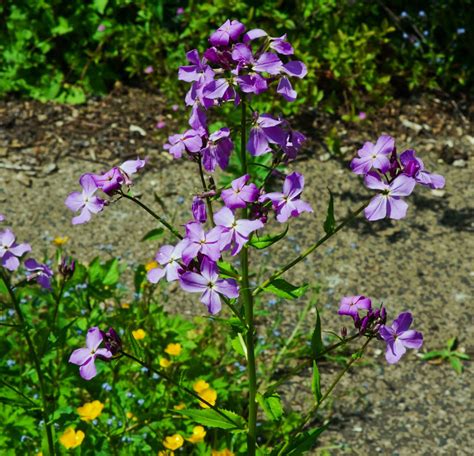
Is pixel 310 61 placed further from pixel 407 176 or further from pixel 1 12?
pixel 407 176

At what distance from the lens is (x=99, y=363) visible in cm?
271

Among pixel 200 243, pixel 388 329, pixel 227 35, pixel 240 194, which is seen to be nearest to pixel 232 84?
pixel 227 35

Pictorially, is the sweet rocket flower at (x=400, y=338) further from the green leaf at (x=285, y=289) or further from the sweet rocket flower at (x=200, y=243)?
the sweet rocket flower at (x=200, y=243)

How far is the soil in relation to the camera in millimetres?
3225

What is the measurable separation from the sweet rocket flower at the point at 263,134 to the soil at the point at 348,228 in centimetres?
159

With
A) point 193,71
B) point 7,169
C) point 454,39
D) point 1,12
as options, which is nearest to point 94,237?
point 7,169

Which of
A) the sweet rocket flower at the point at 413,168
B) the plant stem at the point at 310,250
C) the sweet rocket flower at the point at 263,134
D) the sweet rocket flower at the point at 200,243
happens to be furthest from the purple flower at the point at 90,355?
the sweet rocket flower at the point at 413,168

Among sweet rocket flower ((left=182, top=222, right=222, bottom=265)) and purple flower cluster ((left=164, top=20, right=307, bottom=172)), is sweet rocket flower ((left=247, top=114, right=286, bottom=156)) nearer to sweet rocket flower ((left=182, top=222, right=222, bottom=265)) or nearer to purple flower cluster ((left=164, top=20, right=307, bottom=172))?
purple flower cluster ((left=164, top=20, right=307, bottom=172))

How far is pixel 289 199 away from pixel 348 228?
2.40 meters

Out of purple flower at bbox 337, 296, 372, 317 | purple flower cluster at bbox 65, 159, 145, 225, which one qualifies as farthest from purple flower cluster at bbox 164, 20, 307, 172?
purple flower at bbox 337, 296, 372, 317

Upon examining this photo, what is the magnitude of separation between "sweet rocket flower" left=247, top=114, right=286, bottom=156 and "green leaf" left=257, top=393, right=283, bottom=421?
2.28 ft

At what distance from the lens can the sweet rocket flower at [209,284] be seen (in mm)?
1783

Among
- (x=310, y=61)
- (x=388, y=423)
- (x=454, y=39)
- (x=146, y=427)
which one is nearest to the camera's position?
(x=146, y=427)

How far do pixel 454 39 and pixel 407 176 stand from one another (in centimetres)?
363
